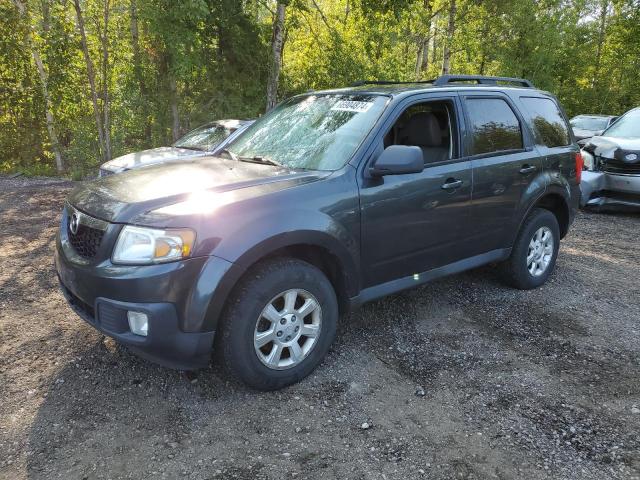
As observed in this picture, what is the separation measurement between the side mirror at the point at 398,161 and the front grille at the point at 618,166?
634 cm

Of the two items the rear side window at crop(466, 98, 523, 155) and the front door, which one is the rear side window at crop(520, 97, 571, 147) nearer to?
the rear side window at crop(466, 98, 523, 155)

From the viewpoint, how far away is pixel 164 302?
257cm

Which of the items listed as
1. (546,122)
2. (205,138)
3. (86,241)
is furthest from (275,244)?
(205,138)

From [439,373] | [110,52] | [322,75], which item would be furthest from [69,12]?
[439,373]

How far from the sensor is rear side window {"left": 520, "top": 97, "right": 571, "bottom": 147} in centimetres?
452

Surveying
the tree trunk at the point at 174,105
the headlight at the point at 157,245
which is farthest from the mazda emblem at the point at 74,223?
the tree trunk at the point at 174,105

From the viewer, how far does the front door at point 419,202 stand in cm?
331

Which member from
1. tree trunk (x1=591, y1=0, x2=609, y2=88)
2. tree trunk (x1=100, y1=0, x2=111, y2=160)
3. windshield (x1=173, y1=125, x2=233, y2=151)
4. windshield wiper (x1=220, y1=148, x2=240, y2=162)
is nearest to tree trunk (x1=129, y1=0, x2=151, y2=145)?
tree trunk (x1=100, y1=0, x2=111, y2=160)

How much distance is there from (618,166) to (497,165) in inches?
204

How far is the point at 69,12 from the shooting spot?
1270cm

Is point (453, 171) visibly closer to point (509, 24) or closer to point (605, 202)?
point (605, 202)

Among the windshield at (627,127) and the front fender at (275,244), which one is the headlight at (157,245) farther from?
the windshield at (627,127)

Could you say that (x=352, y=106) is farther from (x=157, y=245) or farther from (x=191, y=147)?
(x=191, y=147)

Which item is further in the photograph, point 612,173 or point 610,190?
point 610,190
